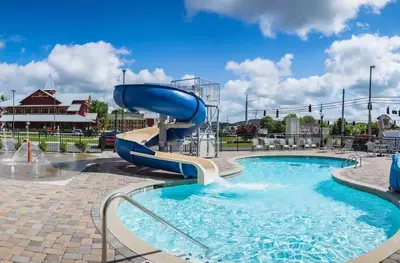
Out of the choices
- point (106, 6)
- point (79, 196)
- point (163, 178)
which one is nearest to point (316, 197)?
point (163, 178)

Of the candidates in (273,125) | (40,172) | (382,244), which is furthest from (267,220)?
(273,125)

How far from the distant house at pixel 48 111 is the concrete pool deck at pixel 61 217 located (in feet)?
164

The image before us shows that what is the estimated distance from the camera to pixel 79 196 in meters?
7.48

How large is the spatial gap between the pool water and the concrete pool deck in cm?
86

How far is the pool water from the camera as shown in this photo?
5.40 metres

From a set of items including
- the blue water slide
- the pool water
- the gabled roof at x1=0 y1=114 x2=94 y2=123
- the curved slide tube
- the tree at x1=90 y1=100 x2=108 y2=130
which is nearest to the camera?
the pool water

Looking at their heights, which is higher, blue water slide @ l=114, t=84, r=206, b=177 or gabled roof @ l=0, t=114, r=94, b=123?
gabled roof @ l=0, t=114, r=94, b=123

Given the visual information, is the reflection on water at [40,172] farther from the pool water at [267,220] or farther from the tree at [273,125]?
the tree at [273,125]

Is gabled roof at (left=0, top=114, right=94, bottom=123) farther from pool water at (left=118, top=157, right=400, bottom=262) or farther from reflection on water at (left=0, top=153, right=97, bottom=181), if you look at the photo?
pool water at (left=118, top=157, right=400, bottom=262)

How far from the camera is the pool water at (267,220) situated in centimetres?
540

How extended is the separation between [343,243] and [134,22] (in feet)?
36.2

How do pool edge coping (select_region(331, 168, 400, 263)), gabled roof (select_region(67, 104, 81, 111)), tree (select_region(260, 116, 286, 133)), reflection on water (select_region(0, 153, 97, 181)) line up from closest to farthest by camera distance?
pool edge coping (select_region(331, 168, 400, 263)) → reflection on water (select_region(0, 153, 97, 181)) → gabled roof (select_region(67, 104, 81, 111)) → tree (select_region(260, 116, 286, 133))

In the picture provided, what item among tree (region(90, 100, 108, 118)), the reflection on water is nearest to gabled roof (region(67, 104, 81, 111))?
tree (region(90, 100, 108, 118))

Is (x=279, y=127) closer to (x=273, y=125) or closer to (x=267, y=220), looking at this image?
(x=273, y=125)
